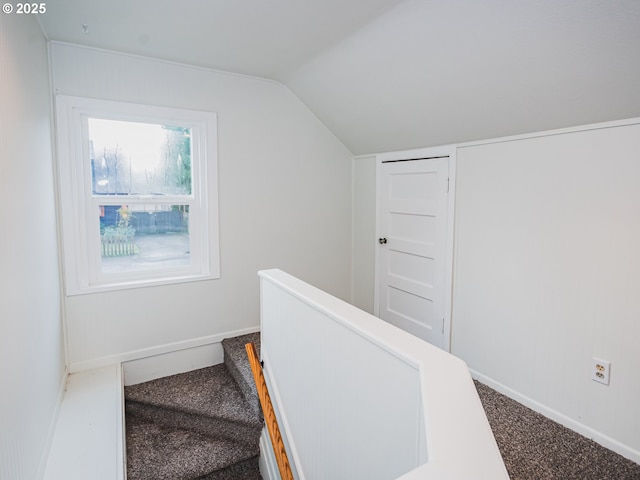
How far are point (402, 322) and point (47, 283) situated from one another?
2.51m

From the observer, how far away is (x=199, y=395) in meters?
2.62

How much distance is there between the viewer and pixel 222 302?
10.0 ft

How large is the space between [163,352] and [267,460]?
1.11 metres

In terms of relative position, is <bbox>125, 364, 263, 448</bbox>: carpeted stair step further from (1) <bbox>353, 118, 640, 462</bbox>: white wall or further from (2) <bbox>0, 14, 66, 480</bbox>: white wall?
(1) <bbox>353, 118, 640, 462</bbox>: white wall

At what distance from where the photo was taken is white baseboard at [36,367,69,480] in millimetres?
1694

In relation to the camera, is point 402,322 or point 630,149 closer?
point 630,149

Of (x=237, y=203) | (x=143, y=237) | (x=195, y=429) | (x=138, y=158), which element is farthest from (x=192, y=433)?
(x=138, y=158)

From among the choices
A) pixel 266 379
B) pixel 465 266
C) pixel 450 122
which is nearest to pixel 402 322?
pixel 465 266

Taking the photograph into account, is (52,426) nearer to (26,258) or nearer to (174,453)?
(174,453)

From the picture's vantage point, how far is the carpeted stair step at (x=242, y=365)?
2.48 meters

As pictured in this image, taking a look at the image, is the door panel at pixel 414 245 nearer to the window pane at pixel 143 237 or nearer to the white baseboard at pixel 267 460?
the white baseboard at pixel 267 460

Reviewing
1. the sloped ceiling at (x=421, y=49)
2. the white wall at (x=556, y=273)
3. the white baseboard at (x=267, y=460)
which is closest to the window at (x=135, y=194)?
the sloped ceiling at (x=421, y=49)

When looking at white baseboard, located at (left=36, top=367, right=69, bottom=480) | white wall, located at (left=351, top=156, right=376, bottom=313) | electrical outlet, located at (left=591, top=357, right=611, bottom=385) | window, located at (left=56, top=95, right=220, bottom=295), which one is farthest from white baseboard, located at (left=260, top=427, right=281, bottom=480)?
electrical outlet, located at (left=591, top=357, right=611, bottom=385)

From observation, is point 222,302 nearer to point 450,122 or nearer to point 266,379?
point 266,379
